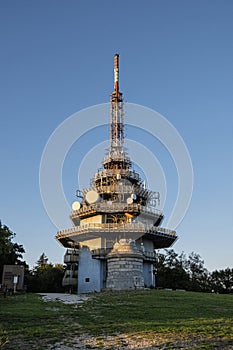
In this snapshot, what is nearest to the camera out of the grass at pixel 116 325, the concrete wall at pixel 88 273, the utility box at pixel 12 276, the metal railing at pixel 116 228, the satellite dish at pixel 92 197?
the grass at pixel 116 325

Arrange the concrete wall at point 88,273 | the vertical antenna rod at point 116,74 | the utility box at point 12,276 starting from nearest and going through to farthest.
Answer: the utility box at point 12,276 < the concrete wall at point 88,273 < the vertical antenna rod at point 116,74

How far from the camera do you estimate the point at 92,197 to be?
2208 inches

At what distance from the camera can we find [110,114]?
66.5 metres

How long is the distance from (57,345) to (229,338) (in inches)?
270

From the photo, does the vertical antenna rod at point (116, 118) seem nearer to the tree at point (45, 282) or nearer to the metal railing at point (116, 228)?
the metal railing at point (116, 228)

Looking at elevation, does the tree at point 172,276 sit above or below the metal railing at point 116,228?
below

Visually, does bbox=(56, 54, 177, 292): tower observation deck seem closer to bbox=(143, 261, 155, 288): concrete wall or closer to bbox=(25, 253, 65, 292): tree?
bbox=(143, 261, 155, 288): concrete wall

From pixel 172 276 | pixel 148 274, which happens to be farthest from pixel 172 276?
pixel 148 274

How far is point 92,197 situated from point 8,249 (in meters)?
16.1

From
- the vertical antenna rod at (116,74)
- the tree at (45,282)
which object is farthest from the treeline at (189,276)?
the vertical antenna rod at (116,74)

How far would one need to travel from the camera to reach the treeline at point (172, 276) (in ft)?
196

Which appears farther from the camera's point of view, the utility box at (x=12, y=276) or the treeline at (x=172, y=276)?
the treeline at (x=172, y=276)

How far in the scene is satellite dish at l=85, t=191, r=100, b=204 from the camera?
55.8 meters

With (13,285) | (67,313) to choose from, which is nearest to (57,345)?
(67,313)
